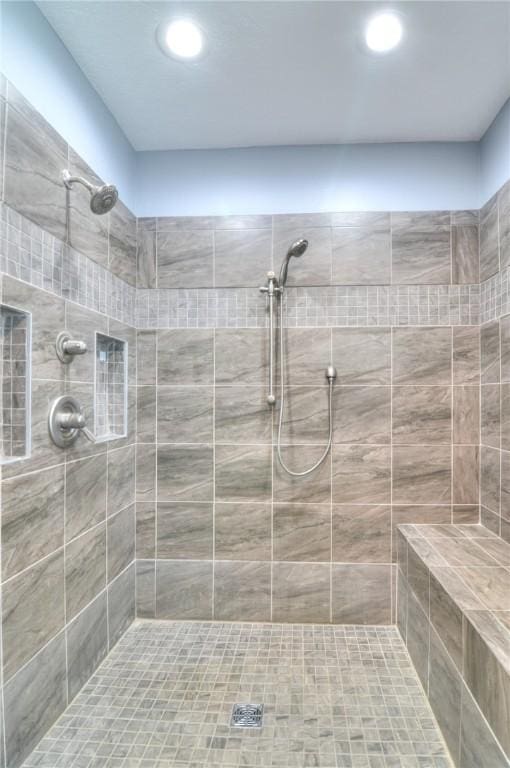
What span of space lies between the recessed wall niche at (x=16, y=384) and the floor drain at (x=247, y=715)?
48.4 inches

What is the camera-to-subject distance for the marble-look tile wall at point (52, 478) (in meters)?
1.28

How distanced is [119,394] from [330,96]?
5.72 feet

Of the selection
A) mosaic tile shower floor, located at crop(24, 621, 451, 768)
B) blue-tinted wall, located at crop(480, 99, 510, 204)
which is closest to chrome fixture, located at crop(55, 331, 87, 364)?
mosaic tile shower floor, located at crop(24, 621, 451, 768)

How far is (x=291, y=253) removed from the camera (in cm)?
197

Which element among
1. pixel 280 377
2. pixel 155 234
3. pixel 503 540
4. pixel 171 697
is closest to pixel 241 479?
pixel 280 377

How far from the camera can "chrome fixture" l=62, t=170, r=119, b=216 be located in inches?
58.4

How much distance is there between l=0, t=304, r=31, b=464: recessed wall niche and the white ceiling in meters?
1.13

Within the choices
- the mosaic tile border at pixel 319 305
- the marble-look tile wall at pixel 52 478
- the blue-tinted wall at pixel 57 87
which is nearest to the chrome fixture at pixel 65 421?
the marble-look tile wall at pixel 52 478

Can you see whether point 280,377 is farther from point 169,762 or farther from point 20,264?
point 169,762

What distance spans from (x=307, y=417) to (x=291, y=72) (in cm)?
156

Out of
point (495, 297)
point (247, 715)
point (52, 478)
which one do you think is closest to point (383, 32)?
point (495, 297)

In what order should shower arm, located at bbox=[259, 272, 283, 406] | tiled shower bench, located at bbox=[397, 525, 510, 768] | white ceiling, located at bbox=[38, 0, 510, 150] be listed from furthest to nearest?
shower arm, located at bbox=[259, 272, 283, 406], white ceiling, located at bbox=[38, 0, 510, 150], tiled shower bench, located at bbox=[397, 525, 510, 768]

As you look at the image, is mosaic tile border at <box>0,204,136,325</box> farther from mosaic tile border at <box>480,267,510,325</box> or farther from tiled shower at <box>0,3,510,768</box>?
mosaic tile border at <box>480,267,510,325</box>

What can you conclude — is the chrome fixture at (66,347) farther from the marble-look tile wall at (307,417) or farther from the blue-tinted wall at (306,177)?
the blue-tinted wall at (306,177)
